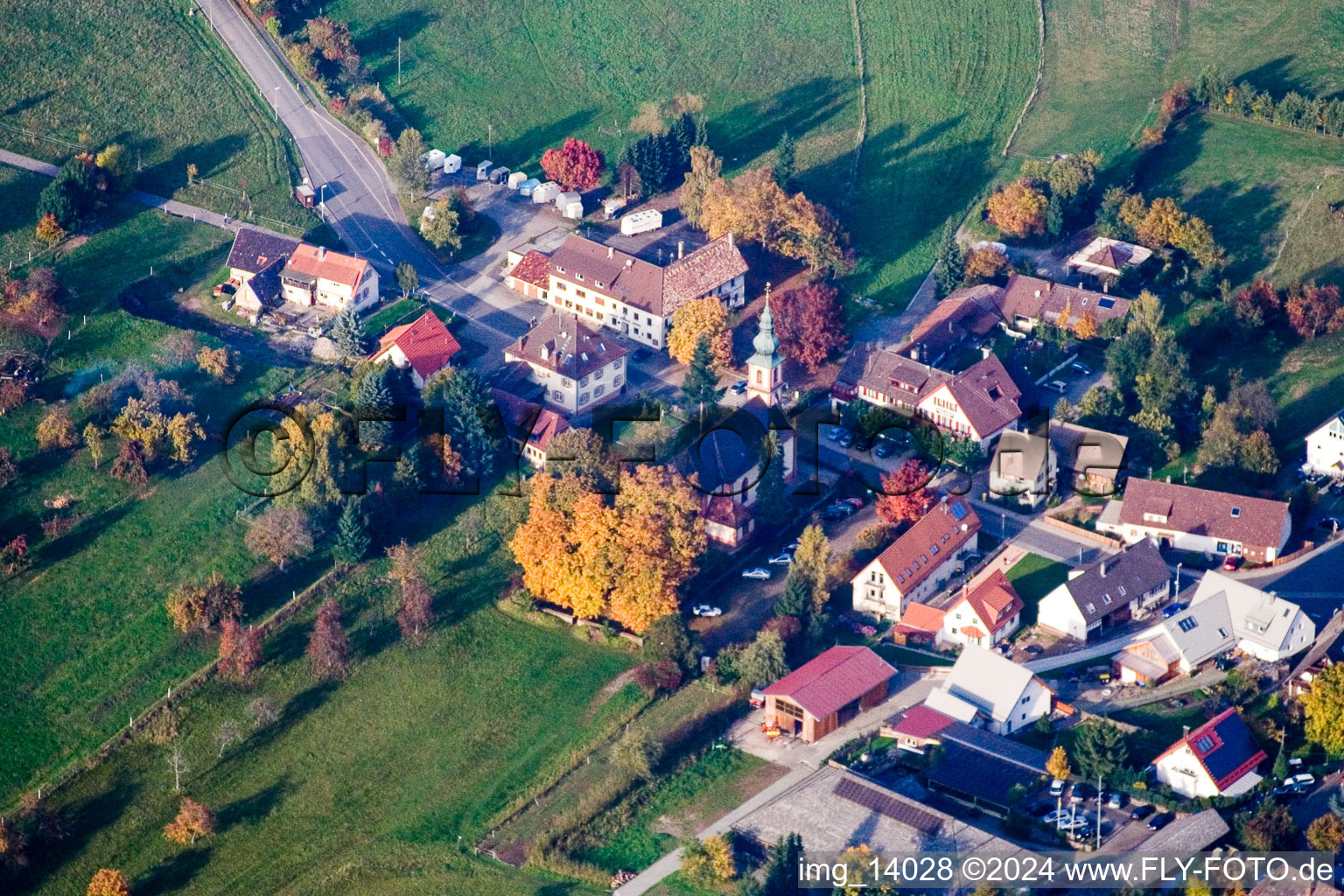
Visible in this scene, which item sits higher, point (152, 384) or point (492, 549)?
point (152, 384)

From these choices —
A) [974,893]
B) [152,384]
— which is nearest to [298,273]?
[152,384]

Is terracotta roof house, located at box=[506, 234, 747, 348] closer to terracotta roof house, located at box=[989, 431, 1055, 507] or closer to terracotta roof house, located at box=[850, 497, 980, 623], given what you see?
terracotta roof house, located at box=[989, 431, 1055, 507]

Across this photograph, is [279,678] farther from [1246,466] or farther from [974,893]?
[1246,466]

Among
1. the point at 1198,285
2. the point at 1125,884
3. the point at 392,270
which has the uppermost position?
the point at 392,270

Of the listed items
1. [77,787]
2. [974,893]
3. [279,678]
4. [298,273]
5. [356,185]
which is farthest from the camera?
[356,185]

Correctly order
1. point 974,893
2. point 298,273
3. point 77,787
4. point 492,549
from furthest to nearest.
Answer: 1. point 298,273
2. point 492,549
3. point 77,787
4. point 974,893

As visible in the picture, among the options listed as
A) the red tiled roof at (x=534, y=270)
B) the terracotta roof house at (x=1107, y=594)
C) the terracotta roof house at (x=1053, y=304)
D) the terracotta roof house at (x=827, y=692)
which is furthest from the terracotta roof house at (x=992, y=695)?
the red tiled roof at (x=534, y=270)

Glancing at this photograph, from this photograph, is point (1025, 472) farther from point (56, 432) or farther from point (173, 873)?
point (56, 432)
